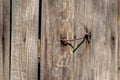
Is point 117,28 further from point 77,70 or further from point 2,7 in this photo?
point 2,7

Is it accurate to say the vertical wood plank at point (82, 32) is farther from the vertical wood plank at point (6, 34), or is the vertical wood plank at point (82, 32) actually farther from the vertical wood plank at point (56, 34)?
the vertical wood plank at point (6, 34)

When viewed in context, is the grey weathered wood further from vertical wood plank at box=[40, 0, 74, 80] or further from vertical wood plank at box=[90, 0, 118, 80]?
vertical wood plank at box=[90, 0, 118, 80]

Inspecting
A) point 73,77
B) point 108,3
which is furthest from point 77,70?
point 108,3

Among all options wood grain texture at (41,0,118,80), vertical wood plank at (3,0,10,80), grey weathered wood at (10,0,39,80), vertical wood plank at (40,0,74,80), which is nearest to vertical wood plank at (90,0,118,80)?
wood grain texture at (41,0,118,80)

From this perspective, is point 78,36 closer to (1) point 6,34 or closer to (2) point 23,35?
(2) point 23,35

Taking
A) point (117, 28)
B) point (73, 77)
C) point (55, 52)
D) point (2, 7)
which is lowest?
point (73, 77)

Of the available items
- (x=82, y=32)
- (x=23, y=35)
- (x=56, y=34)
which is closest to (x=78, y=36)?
(x=82, y=32)
